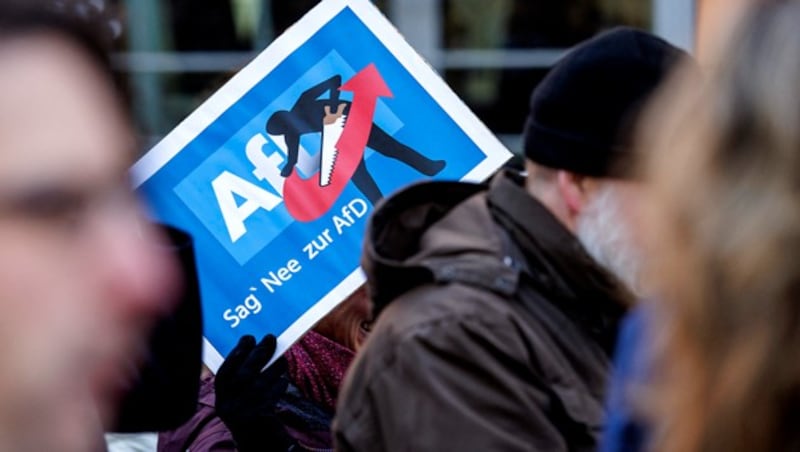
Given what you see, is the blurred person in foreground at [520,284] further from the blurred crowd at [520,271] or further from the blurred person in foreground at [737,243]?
the blurred person in foreground at [737,243]

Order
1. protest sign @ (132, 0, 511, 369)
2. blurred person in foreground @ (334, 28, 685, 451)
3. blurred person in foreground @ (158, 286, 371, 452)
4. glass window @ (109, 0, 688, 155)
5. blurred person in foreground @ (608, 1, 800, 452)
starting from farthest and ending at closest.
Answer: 1. glass window @ (109, 0, 688, 155)
2. blurred person in foreground @ (158, 286, 371, 452)
3. protest sign @ (132, 0, 511, 369)
4. blurred person in foreground @ (334, 28, 685, 451)
5. blurred person in foreground @ (608, 1, 800, 452)

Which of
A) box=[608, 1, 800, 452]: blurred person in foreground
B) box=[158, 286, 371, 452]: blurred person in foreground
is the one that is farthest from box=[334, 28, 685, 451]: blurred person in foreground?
box=[608, 1, 800, 452]: blurred person in foreground

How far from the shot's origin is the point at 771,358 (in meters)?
1.30

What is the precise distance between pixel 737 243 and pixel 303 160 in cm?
200

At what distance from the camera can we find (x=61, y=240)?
1136mm

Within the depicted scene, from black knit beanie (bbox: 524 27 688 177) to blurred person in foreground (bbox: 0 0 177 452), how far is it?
1.52 meters

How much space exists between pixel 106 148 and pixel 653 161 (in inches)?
22.5

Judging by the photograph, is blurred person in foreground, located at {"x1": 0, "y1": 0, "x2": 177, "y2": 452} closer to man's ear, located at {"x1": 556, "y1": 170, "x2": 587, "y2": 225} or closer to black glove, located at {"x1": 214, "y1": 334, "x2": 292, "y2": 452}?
man's ear, located at {"x1": 556, "y1": 170, "x2": 587, "y2": 225}

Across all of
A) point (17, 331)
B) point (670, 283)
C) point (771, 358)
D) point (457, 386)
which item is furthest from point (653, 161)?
point (457, 386)

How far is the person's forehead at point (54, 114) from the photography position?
112 cm

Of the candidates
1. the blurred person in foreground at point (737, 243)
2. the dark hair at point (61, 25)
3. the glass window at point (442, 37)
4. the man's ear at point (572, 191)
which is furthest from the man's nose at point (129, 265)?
the glass window at point (442, 37)

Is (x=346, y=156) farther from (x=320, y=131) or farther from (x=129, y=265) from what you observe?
(x=129, y=265)

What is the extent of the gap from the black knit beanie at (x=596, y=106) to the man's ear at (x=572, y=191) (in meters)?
0.02

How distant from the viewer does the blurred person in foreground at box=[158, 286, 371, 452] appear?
128 inches
